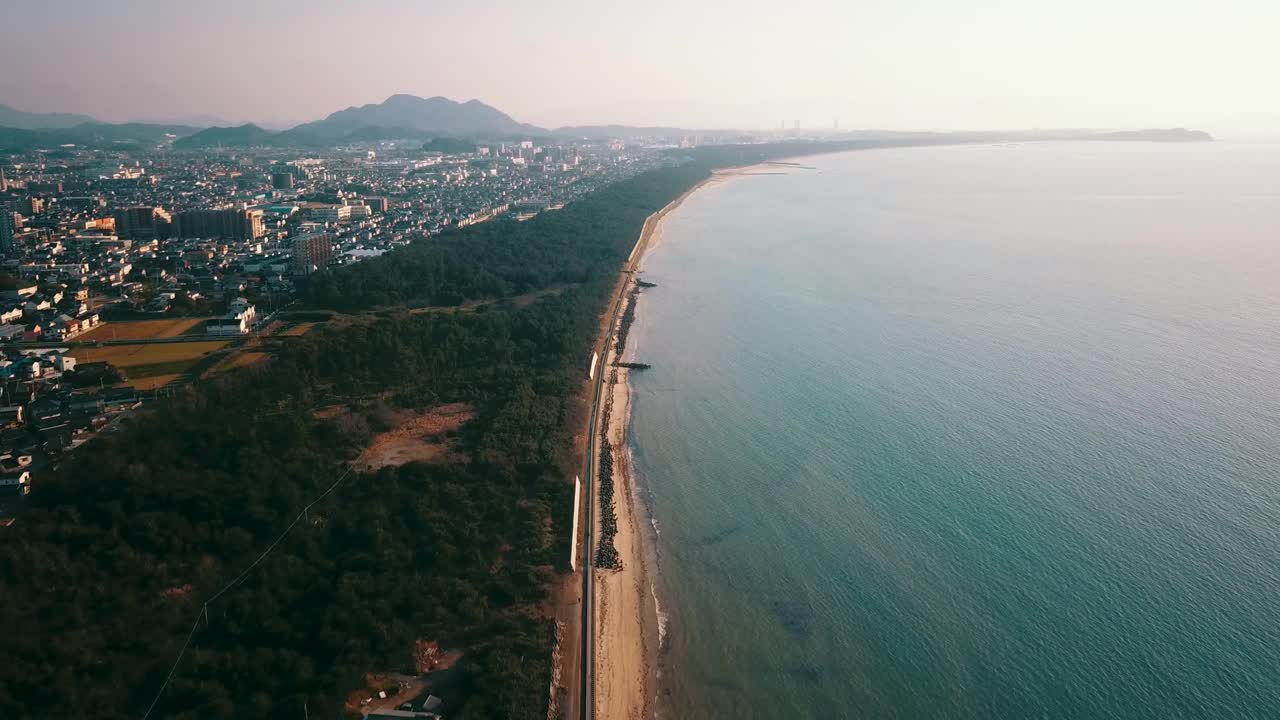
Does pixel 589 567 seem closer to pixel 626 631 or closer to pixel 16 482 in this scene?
pixel 626 631

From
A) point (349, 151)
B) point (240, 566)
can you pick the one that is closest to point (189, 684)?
point (240, 566)

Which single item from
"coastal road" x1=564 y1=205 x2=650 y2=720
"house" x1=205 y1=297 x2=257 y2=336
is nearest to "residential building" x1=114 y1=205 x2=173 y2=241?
"house" x1=205 y1=297 x2=257 y2=336

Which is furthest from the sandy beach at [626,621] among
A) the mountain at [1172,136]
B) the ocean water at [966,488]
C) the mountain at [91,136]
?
the mountain at [1172,136]

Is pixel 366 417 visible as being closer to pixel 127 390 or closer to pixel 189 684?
pixel 127 390

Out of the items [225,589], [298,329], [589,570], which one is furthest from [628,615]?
[298,329]

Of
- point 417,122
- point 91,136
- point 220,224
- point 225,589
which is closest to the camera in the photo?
point 225,589

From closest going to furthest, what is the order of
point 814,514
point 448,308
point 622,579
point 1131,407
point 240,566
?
1. point 240,566
2. point 622,579
3. point 814,514
4. point 1131,407
5. point 448,308
